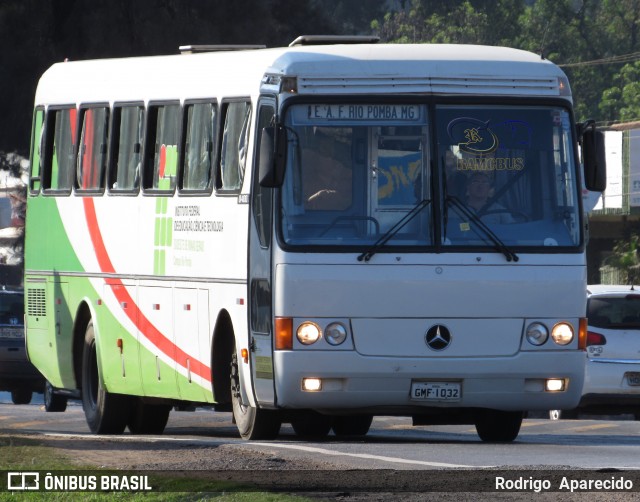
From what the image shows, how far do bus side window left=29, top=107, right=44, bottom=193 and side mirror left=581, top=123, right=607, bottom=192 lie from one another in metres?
7.35

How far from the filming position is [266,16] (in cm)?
3922

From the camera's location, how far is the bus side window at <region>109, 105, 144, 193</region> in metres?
17.5

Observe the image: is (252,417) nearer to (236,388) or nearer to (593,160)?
(236,388)

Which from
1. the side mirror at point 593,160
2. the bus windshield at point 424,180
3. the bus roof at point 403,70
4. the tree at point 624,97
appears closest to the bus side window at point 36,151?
the bus roof at point 403,70

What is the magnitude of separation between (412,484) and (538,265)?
3.37 metres

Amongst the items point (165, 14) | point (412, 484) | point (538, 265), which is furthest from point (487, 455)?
point (165, 14)

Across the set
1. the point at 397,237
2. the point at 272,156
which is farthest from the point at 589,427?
the point at 272,156

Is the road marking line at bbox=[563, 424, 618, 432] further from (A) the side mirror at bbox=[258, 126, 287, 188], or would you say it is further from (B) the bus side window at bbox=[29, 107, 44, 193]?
(A) the side mirror at bbox=[258, 126, 287, 188]

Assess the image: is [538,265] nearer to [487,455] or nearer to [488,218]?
[488,218]

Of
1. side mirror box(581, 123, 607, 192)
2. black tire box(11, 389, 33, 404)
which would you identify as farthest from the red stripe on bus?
black tire box(11, 389, 33, 404)

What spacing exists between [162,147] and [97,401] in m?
2.89

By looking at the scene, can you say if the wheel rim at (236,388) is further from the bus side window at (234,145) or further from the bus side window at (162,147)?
the bus side window at (162,147)

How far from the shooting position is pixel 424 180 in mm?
14141

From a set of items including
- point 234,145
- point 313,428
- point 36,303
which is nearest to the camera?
point 234,145
